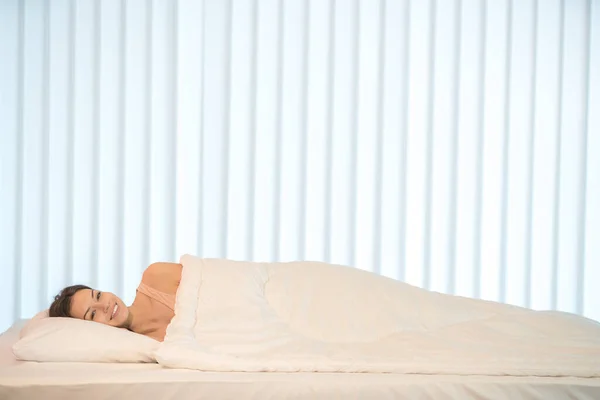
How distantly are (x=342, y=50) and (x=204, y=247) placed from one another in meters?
1.20

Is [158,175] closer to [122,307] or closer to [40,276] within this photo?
[40,276]

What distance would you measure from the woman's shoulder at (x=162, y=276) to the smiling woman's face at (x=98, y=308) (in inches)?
6.7

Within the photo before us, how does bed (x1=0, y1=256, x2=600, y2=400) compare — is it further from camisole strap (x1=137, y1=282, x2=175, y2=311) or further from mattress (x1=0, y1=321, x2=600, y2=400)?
camisole strap (x1=137, y1=282, x2=175, y2=311)

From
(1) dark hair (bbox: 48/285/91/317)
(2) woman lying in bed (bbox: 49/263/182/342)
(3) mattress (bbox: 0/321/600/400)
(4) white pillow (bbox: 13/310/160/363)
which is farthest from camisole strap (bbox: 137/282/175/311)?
(3) mattress (bbox: 0/321/600/400)

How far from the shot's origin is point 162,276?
262 cm

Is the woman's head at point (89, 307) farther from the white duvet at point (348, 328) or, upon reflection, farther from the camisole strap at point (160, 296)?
the white duvet at point (348, 328)

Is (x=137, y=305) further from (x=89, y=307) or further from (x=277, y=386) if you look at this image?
(x=277, y=386)

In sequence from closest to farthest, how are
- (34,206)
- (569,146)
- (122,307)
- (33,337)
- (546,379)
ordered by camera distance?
(546,379), (33,337), (122,307), (34,206), (569,146)

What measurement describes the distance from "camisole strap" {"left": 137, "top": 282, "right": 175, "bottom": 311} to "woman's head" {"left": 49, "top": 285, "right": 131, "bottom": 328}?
5.0 inches

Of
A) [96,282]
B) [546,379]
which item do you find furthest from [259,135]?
[546,379]

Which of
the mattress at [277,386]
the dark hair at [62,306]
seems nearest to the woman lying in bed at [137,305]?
the dark hair at [62,306]

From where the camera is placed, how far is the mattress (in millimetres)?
1805

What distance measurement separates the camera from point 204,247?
13.0ft

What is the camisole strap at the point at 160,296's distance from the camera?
2555mm
